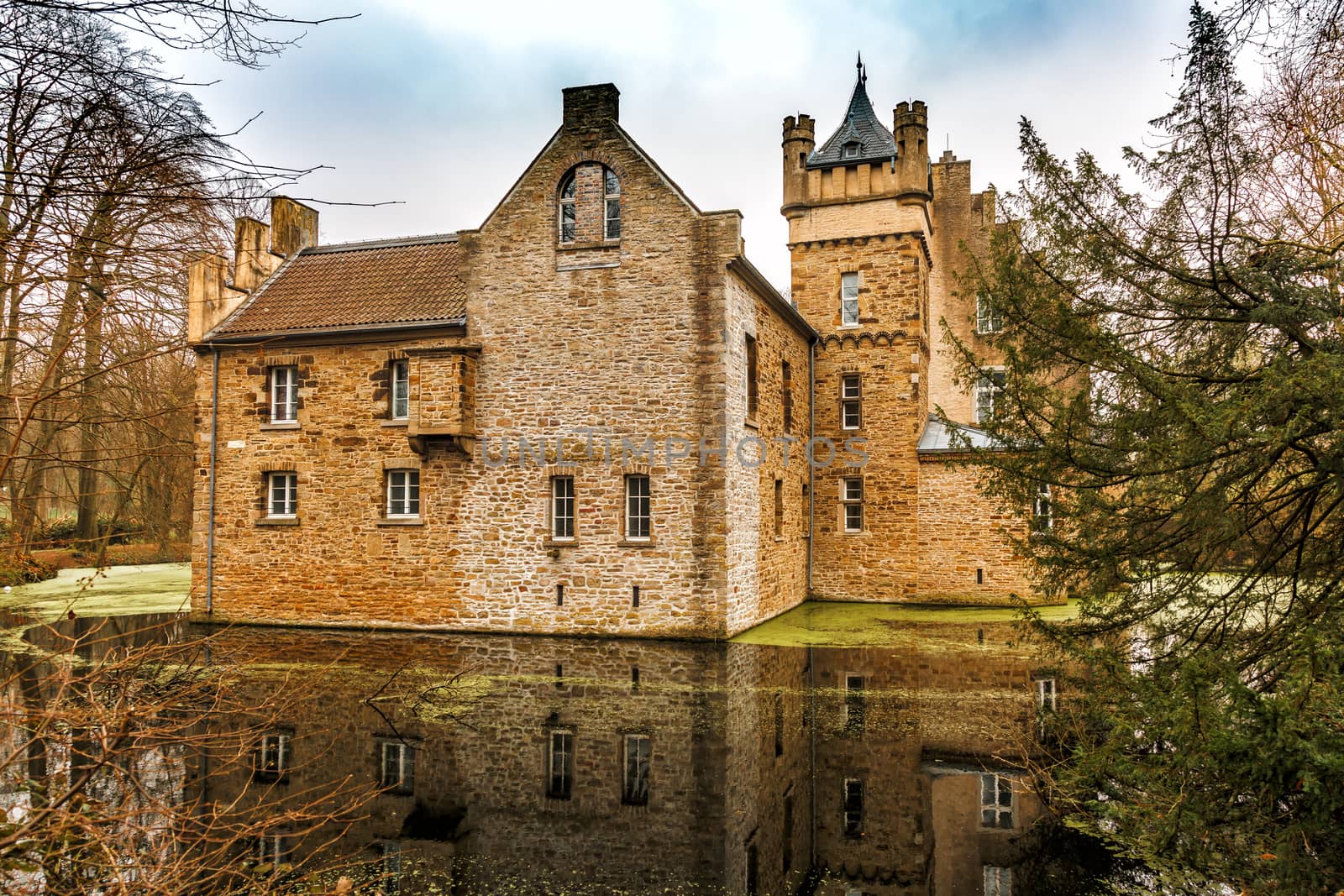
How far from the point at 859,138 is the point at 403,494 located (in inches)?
540

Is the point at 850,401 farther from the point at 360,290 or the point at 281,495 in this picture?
the point at 281,495

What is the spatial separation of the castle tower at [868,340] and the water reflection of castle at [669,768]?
7.70m

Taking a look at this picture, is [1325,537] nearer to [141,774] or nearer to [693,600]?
[141,774]

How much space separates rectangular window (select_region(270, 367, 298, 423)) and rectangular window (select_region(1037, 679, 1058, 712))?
14.1 meters

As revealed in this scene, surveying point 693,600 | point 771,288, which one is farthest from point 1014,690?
point 771,288

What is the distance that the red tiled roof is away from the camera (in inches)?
712

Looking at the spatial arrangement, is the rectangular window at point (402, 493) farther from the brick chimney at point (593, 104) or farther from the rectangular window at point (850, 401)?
the rectangular window at point (850, 401)

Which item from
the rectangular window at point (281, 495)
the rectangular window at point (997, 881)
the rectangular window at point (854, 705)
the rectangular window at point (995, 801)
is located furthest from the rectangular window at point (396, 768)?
the rectangular window at point (281, 495)

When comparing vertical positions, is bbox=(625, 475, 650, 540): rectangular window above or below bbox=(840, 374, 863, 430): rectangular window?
below

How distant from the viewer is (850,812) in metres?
7.52

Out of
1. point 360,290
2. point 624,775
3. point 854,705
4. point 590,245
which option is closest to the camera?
point 624,775

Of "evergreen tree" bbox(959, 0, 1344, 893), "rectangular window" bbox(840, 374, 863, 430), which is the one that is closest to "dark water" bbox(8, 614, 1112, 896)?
"evergreen tree" bbox(959, 0, 1344, 893)

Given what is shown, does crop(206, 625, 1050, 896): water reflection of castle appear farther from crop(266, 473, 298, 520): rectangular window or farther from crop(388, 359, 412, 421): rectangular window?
crop(388, 359, 412, 421): rectangular window

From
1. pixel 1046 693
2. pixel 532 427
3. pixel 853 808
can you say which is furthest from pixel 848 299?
pixel 853 808
